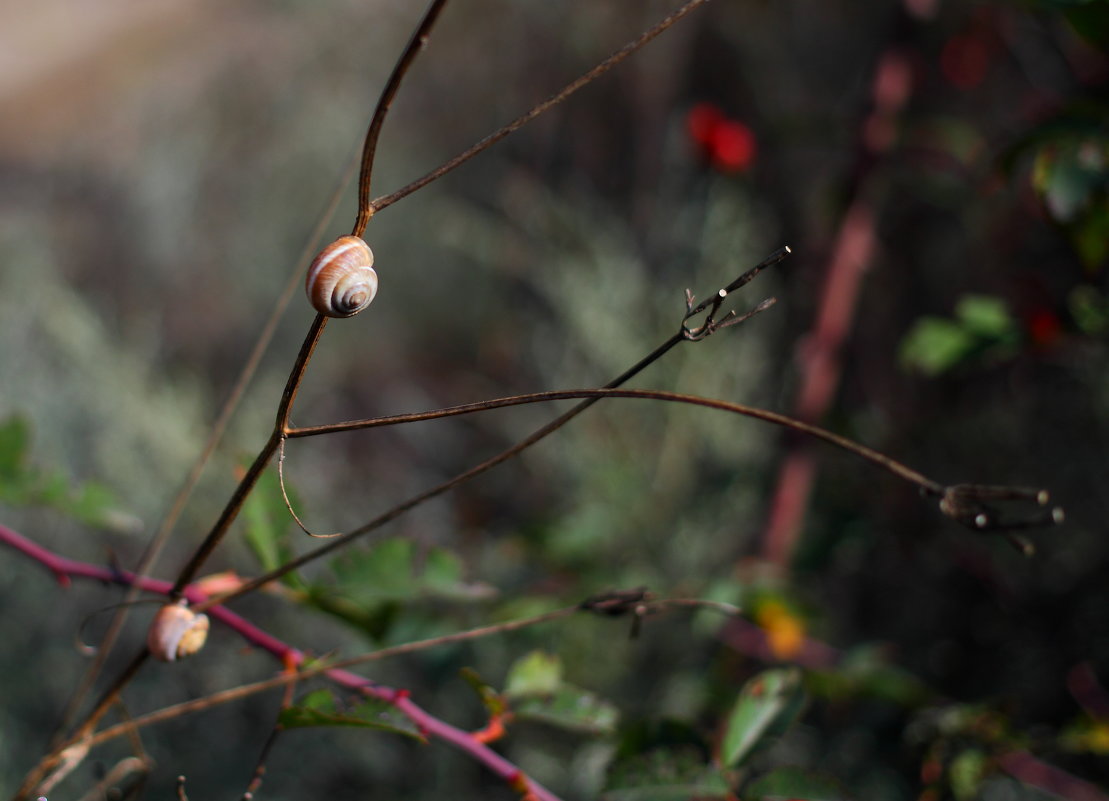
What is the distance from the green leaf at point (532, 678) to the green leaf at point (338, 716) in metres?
0.09

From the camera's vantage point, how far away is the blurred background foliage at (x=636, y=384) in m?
0.52

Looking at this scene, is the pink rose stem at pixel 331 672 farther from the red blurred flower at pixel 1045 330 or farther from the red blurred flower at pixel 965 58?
Result: the red blurred flower at pixel 965 58

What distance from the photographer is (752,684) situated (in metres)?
0.40

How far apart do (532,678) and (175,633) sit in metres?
0.16

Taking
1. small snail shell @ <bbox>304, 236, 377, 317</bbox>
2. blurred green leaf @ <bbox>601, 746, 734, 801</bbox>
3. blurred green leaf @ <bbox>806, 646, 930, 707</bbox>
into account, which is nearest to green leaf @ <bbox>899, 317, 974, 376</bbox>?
blurred green leaf @ <bbox>806, 646, 930, 707</bbox>

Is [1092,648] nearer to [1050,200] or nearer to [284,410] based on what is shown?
[1050,200]

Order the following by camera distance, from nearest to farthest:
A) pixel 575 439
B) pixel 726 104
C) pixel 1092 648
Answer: pixel 1092 648, pixel 575 439, pixel 726 104

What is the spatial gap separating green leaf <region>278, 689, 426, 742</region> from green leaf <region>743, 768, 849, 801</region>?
0.14 meters

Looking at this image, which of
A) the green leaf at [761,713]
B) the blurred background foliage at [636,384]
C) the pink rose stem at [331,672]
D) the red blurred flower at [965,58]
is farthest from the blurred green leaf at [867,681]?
the red blurred flower at [965,58]

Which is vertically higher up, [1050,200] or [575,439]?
[575,439]

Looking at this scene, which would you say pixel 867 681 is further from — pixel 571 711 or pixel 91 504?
pixel 91 504

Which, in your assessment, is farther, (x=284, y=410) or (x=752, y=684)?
(x=752, y=684)

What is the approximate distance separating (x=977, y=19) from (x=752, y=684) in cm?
97

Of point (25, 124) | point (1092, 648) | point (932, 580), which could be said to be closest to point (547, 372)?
point (932, 580)
